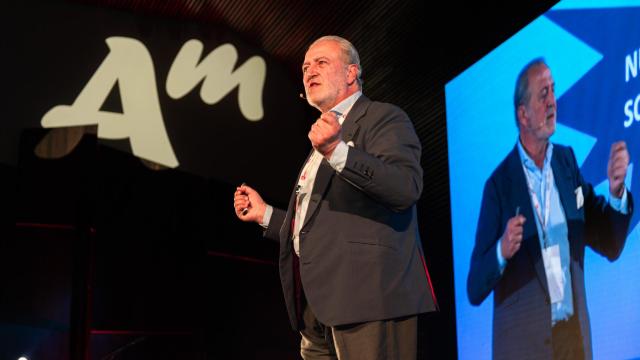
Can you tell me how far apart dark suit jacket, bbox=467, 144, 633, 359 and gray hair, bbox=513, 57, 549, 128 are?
0.22 m

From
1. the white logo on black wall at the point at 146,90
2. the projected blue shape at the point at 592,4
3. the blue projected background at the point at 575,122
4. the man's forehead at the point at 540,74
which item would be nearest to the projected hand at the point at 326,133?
the blue projected background at the point at 575,122

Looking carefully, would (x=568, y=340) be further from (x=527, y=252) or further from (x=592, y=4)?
(x=592, y=4)

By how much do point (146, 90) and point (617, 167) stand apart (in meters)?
3.76

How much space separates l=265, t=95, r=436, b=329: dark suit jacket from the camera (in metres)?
1.71

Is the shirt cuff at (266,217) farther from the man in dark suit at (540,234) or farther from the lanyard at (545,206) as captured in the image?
the lanyard at (545,206)

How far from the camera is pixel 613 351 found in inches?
122

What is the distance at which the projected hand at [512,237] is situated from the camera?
147 inches

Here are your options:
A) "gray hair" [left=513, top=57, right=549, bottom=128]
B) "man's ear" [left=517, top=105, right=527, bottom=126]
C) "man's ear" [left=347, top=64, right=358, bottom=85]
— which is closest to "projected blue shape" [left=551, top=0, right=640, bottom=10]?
"gray hair" [left=513, top=57, right=549, bottom=128]

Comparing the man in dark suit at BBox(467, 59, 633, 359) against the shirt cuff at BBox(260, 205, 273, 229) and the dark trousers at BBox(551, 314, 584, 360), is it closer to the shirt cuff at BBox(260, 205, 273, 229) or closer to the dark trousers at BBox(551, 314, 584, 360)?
the dark trousers at BBox(551, 314, 584, 360)

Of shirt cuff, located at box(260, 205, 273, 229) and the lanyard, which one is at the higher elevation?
the lanyard

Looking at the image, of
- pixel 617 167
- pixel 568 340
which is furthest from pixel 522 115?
pixel 568 340

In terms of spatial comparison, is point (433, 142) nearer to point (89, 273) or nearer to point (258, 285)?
point (258, 285)

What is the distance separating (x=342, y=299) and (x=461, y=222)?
2577 millimetres

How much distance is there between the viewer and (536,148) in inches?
145
